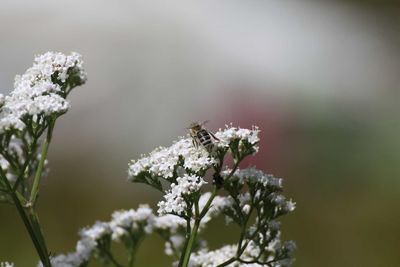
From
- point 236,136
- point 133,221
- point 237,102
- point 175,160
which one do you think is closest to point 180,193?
point 175,160

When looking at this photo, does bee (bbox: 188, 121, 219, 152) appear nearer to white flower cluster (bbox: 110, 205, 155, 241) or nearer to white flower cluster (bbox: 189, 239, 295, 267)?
white flower cluster (bbox: 189, 239, 295, 267)

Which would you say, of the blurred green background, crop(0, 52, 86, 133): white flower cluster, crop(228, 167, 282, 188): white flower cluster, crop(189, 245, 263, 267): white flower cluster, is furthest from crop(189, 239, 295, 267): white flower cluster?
the blurred green background

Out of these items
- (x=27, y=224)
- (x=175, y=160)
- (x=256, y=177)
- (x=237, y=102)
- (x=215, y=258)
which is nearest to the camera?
(x=27, y=224)

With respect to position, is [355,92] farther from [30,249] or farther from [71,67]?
[71,67]

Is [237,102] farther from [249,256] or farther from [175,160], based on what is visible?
[175,160]

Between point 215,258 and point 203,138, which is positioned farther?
point 215,258

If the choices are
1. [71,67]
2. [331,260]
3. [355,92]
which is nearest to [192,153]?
[71,67]
